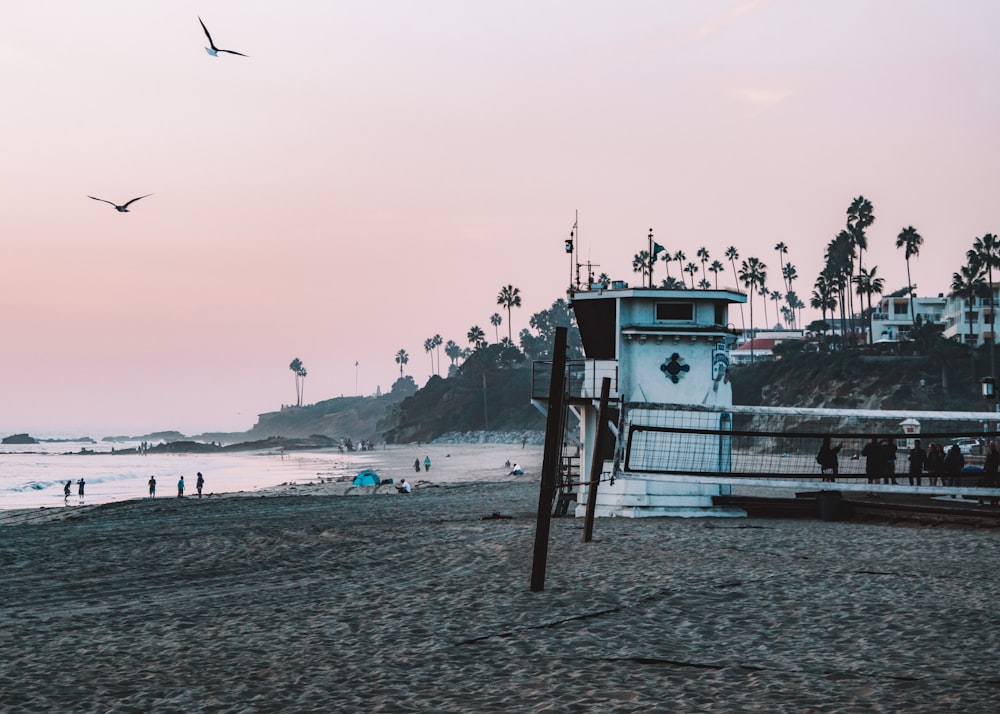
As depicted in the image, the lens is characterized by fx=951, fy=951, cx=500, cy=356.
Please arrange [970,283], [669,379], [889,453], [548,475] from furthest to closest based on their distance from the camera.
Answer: [970,283] < [889,453] < [669,379] < [548,475]

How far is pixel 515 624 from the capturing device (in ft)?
38.4

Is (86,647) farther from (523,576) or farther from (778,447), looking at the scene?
(778,447)

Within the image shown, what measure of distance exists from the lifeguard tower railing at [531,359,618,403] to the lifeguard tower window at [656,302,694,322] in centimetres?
181

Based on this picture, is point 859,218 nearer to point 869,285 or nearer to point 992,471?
point 869,285

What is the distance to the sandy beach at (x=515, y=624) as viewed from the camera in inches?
345

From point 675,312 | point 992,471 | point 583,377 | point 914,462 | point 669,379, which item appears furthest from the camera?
point 583,377

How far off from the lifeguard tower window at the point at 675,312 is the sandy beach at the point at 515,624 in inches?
268

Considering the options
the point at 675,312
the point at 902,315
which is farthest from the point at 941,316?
the point at 675,312

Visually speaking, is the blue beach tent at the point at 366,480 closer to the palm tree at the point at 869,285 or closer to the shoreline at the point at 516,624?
the shoreline at the point at 516,624

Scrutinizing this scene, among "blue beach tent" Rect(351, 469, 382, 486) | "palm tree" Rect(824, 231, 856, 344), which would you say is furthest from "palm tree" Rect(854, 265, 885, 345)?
"blue beach tent" Rect(351, 469, 382, 486)

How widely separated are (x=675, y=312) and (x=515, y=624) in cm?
1556

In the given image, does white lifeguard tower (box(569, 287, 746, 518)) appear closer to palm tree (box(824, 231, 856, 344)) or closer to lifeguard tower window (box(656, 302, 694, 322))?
lifeguard tower window (box(656, 302, 694, 322))

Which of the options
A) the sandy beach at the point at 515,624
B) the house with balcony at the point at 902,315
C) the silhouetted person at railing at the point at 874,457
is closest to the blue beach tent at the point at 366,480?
the silhouetted person at railing at the point at 874,457

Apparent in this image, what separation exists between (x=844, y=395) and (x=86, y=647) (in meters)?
113
